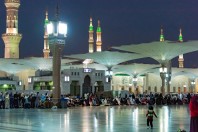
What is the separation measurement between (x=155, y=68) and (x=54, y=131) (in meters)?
63.0

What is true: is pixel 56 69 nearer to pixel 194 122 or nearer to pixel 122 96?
pixel 122 96

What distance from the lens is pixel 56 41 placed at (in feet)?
87.4

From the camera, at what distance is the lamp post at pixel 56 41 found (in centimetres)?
2659

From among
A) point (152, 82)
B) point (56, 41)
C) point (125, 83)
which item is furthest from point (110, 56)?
point (56, 41)

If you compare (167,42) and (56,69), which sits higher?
(167,42)

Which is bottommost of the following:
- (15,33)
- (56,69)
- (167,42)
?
(56,69)

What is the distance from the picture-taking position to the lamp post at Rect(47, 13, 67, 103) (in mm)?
26594

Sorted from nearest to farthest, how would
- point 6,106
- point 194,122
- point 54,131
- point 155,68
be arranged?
1. point 194,122
2. point 54,131
3. point 6,106
4. point 155,68

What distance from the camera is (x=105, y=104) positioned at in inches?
1411

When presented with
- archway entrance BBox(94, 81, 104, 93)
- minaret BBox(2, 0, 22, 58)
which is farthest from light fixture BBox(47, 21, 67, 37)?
minaret BBox(2, 0, 22, 58)

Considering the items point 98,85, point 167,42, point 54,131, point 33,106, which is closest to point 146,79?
point 98,85

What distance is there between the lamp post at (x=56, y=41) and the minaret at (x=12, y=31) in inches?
2062

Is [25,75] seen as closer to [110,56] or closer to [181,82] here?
[110,56]

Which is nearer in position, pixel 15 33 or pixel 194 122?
pixel 194 122
